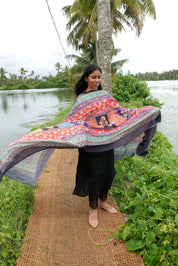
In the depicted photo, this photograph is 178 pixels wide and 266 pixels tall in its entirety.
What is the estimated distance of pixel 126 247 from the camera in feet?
5.55

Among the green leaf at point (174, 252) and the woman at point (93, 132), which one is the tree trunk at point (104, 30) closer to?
the woman at point (93, 132)

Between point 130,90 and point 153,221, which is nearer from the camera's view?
point 153,221

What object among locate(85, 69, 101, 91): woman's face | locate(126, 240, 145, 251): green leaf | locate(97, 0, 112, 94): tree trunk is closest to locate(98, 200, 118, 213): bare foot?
locate(126, 240, 145, 251): green leaf

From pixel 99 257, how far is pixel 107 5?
4.38 metres

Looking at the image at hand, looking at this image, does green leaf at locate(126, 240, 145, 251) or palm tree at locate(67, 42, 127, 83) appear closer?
green leaf at locate(126, 240, 145, 251)

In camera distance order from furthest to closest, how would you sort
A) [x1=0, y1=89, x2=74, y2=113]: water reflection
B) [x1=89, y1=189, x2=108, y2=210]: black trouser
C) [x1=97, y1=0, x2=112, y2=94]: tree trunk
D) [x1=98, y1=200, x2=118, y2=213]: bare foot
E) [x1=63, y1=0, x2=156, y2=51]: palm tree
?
[x1=0, y1=89, x2=74, y2=113]: water reflection
[x1=63, y1=0, x2=156, y2=51]: palm tree
[x1=97, y1=0, x2=112, y2=94]: tree trunk
[x1=98, y1=200, x2=118, y2=213]: bare foot
[x1=89, y1=189, x2=108, y2=210]: black trouser

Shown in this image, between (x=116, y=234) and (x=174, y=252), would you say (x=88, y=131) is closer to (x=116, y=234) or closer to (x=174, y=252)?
(x=116, y=234)

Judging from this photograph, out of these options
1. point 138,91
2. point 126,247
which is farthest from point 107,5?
point 138,91

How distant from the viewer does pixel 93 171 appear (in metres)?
1.85

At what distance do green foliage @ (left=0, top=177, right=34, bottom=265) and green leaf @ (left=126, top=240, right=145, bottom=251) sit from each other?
3.28ft

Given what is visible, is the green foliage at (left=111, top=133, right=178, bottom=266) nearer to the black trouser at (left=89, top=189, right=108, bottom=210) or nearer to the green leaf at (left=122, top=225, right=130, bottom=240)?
the green leaf at (left=122, top=225, right=130, bottom=240)

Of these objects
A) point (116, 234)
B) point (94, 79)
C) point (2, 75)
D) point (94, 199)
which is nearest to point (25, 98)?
point (94, 79)

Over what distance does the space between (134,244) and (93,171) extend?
745 mm

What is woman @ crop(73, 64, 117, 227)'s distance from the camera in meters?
1.85
